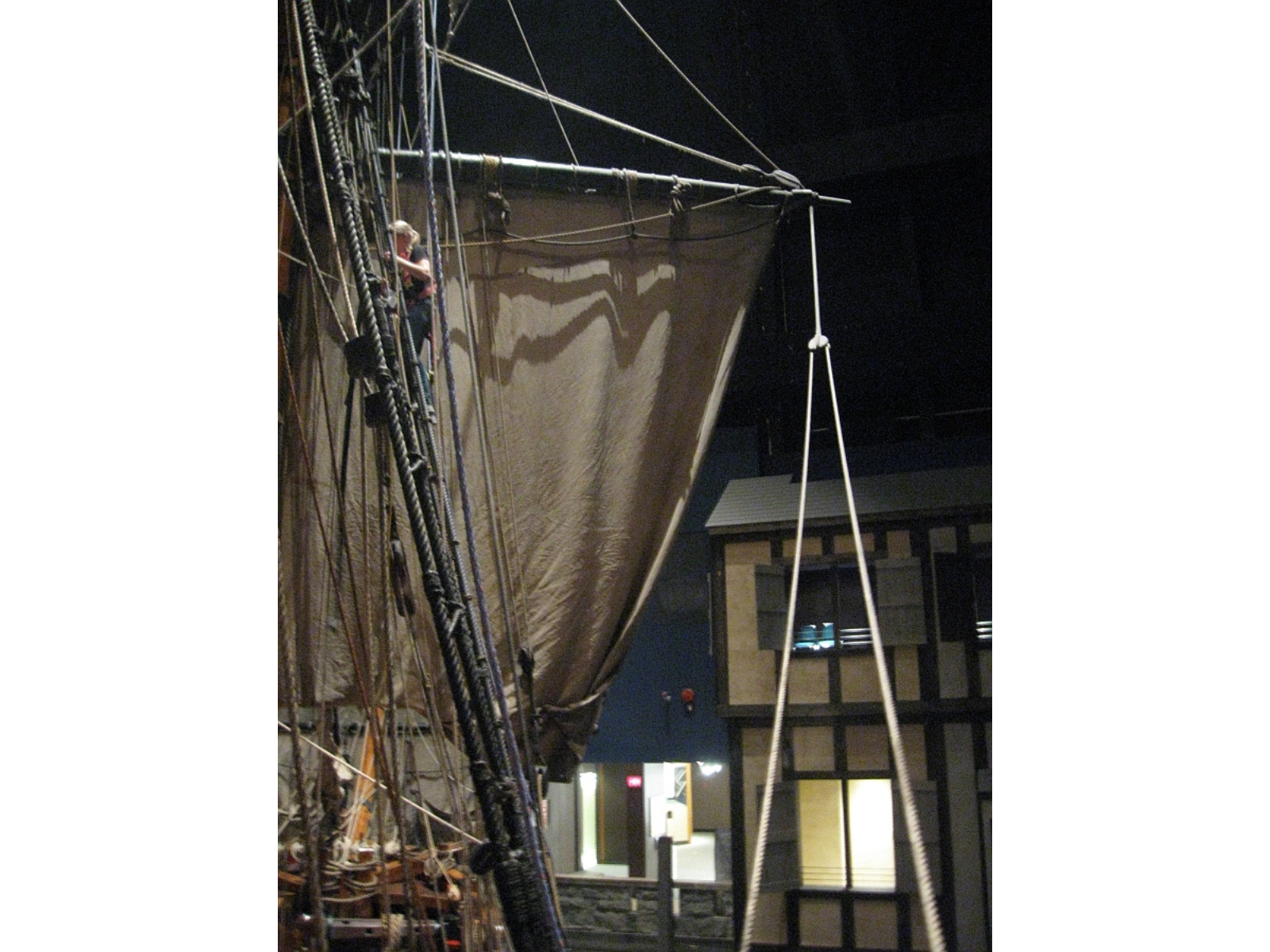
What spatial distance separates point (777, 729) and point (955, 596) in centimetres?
26

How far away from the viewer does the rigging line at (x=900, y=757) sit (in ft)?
3.76

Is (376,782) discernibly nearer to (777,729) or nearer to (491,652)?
(491,652)

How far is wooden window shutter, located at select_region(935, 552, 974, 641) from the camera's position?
1267 mm

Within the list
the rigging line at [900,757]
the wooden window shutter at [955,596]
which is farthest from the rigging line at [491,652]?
the wooden window shutter at [955,596]

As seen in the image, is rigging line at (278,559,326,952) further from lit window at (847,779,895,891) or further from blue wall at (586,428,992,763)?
lit window at (847,779,895,891)

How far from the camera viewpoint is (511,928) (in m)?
1.42

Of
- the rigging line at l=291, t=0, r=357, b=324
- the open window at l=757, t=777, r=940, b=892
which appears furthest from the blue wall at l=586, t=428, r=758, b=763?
the rigging line at l=291, t=0, r=357, b=324

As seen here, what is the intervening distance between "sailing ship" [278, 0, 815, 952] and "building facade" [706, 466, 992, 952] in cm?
34

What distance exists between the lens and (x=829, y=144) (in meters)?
1.49

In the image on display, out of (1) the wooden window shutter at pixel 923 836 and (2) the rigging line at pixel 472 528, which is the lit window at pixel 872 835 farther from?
(2) the rigging line at pixel 472 528

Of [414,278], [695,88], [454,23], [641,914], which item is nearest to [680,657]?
[641,914]
